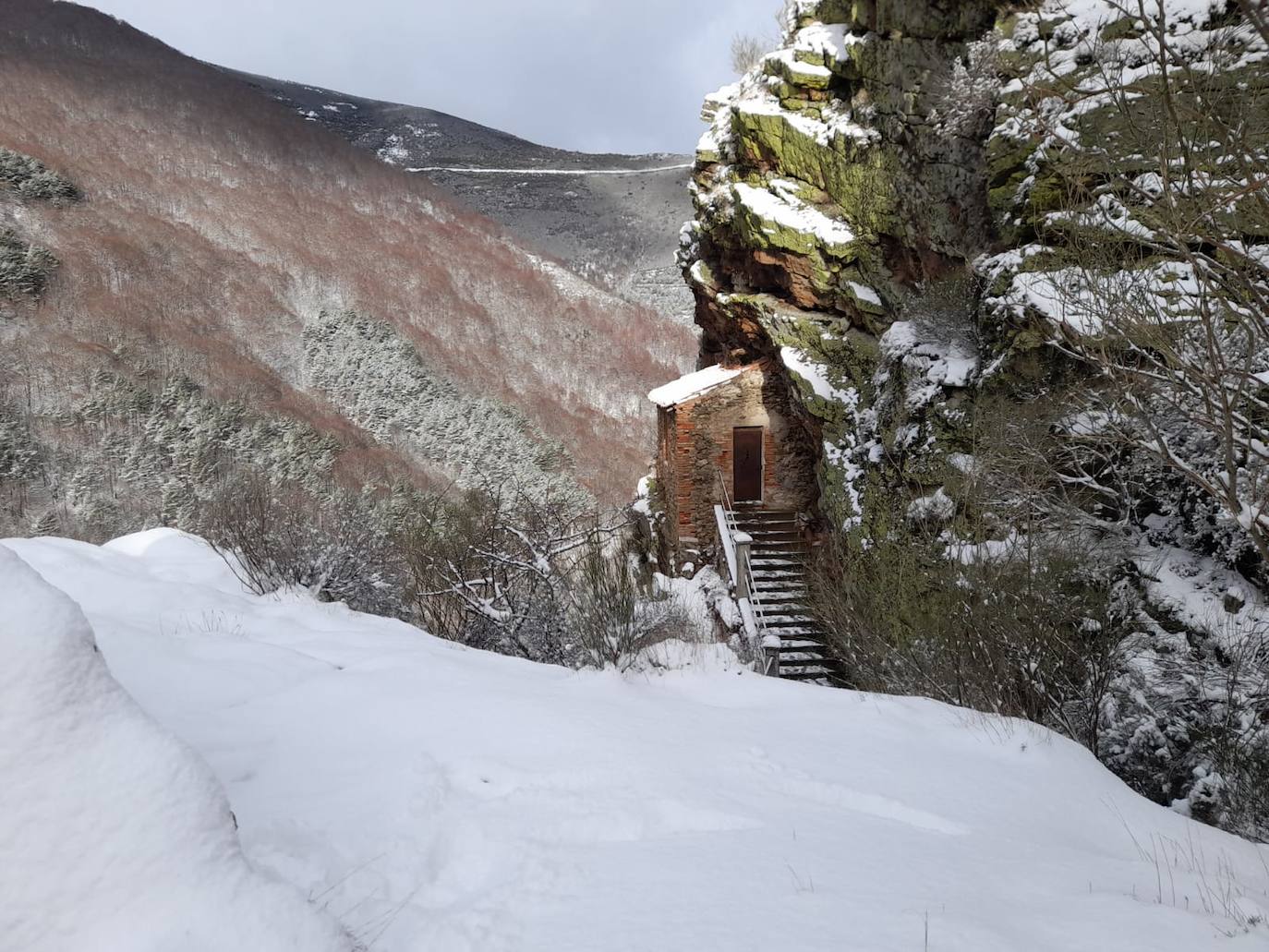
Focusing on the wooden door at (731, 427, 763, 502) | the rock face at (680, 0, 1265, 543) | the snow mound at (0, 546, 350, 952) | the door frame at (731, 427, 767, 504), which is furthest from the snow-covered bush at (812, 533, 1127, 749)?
the snow mound at (0, 546, 350, 952)

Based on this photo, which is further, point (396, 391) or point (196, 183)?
point (196, 183)

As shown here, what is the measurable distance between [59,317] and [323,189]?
27606 mm

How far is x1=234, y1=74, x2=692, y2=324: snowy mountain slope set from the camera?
6128 centimetres

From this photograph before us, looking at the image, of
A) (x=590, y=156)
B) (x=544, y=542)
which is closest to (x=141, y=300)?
(x=544, y=542)

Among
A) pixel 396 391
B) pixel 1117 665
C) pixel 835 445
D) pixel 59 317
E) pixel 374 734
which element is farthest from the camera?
pixel 396 391

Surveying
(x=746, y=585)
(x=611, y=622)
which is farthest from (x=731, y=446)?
→ (x=611, y=622)

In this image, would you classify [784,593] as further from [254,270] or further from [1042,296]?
[254,270]

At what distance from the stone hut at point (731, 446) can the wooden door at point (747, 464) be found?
0.02 meters

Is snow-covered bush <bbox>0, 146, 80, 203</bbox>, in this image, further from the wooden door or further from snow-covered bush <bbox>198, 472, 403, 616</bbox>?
the wooden door

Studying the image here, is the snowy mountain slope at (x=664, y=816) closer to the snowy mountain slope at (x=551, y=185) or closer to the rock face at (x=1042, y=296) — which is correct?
the rock face at (x=1042, y=296)

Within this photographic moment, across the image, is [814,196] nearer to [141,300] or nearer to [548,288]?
[141,300]

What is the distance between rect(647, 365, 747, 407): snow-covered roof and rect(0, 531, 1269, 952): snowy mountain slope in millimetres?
11036

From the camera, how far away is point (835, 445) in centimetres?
1527

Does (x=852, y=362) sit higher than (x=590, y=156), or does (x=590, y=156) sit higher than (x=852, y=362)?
(x=590, y=156)
